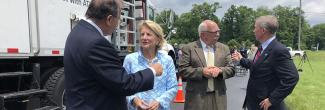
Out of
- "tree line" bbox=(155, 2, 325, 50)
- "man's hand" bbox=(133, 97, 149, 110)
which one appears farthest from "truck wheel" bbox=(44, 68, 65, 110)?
"tree line" bbox=(155, 2, 325, 50)

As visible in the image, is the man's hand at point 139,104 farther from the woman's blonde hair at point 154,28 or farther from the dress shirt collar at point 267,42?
the dress shirt collar at point 267,42

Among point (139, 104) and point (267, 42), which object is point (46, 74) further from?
point (267, 42)

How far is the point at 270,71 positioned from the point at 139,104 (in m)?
1.45

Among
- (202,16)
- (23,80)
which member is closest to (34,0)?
(23,80)

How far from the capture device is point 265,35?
451 cm

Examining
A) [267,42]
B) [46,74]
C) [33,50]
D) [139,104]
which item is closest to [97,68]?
[139,104]

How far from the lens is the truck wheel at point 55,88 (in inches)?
271

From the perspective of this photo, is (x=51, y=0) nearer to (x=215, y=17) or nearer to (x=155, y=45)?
(x=155, y=45)

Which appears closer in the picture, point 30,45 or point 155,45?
point 155,45

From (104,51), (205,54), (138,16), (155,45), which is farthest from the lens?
(138,16)

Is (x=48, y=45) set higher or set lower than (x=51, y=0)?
lower

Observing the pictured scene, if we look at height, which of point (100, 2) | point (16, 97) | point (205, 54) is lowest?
point (16, 97)

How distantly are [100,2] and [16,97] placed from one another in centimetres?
361

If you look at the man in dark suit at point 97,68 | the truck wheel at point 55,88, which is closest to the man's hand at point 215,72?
the man in dark suit at point 97,68
